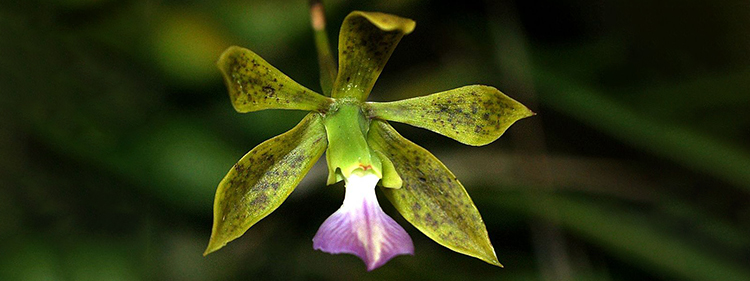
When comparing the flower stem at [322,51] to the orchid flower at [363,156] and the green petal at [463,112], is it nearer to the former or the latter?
the orchid flower at [363,156]

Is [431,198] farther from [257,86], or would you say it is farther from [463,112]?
[257,86]

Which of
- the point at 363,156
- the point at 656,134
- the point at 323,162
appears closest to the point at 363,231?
the point at 363,156

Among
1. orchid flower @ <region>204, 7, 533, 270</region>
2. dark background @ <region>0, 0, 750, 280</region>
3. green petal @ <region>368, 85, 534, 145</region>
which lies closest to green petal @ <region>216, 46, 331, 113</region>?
orchid flower @ <region>204, 7, 533, 270</region>

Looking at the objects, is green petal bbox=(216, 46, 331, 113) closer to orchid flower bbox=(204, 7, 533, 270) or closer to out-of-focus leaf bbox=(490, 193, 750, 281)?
orchid flower bbox=(204, 7, 533, 270)

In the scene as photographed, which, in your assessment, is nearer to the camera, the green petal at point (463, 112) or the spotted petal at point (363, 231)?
the spotted petal at point (363, 231)

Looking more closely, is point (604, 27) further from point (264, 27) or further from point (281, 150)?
point (281, 150)

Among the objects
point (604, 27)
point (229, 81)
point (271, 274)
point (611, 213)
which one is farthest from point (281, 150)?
point (604, 27)

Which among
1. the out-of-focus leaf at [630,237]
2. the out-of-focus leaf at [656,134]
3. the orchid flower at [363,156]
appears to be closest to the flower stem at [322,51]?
the orchid flower at [363,156]
